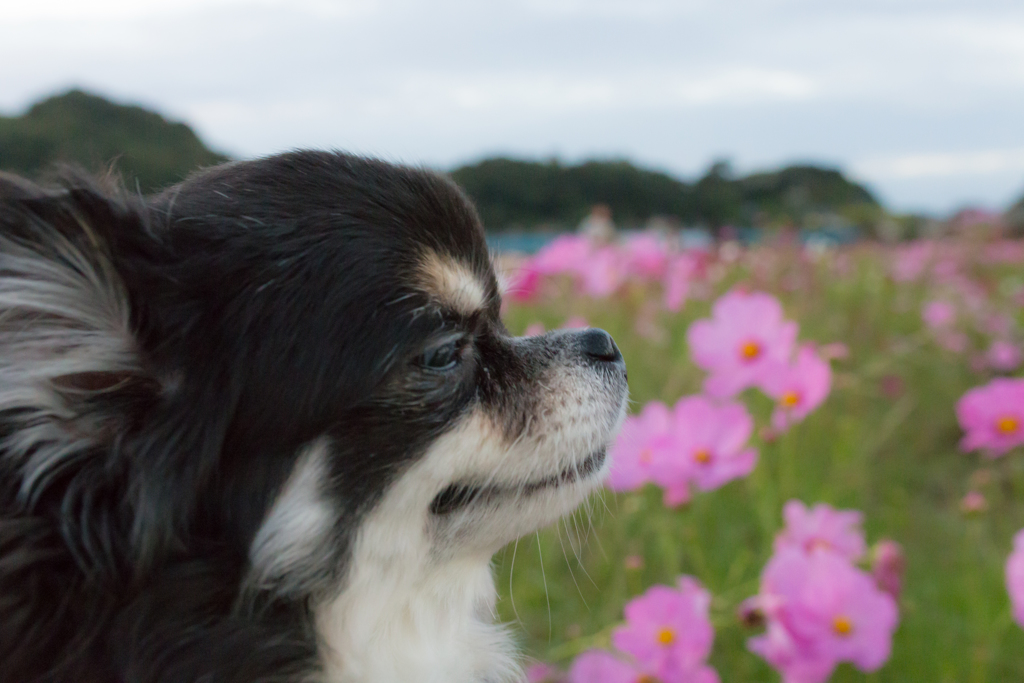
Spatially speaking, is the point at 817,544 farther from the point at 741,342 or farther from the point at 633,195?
the point at 633,195

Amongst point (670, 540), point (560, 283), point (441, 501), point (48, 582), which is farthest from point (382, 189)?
point (560, 283)

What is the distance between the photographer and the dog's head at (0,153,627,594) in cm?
120

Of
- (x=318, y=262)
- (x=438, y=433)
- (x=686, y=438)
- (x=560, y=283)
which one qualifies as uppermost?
(x=318, y=262)

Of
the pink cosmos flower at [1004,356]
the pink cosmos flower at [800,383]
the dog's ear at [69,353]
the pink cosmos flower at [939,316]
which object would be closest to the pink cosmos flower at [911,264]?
the pink cosmos flower at [939,316]

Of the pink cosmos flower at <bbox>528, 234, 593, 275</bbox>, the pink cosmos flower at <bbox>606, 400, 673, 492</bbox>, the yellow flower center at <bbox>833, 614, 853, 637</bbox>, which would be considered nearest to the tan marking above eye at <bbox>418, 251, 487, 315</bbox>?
the pink cosmos flower at <bbox>606, 400, 673, 492</bbox>

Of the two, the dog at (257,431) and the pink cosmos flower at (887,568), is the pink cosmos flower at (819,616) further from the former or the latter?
the dog at (257,431)

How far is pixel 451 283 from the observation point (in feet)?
4.78

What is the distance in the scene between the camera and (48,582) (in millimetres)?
1198

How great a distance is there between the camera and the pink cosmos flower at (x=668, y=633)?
1.63 meters

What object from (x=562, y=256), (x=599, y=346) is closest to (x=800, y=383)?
(x=599, y=346)

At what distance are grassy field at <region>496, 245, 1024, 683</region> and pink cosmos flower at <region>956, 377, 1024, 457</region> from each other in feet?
0.42

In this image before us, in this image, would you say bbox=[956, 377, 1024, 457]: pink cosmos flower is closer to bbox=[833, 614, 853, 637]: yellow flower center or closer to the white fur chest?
bbox=[833, 614, 853, 637]: yellow flower center

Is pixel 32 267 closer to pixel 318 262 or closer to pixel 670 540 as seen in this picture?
pixel 318 262

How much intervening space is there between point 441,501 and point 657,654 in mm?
570
